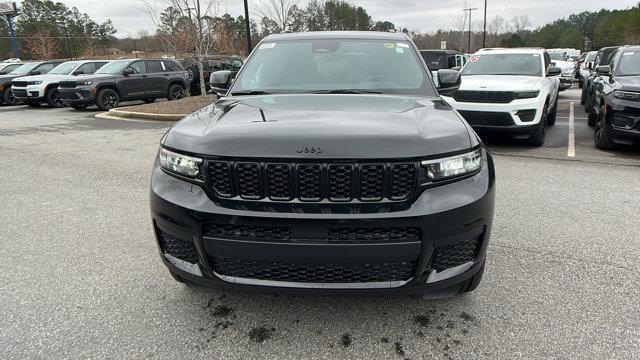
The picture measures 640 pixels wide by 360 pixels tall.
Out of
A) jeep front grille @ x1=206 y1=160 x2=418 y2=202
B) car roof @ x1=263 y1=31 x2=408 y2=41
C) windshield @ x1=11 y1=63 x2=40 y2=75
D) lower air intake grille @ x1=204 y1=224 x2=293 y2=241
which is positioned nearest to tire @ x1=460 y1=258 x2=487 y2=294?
jeep front grille @ x1=206 y1=160 x2=418 y2=202

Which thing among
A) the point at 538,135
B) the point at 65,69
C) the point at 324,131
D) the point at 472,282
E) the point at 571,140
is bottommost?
the point at 571,140

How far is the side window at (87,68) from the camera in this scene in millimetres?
17547

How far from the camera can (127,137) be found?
1006 cm

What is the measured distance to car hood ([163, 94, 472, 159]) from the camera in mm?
2244

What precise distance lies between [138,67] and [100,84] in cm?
160

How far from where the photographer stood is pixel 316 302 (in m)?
2.96

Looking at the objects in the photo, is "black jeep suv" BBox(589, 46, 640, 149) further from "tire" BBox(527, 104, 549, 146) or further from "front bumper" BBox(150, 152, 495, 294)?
"front bumper" BBox(150, 152, 495, 294)

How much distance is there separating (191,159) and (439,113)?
1.52 meters

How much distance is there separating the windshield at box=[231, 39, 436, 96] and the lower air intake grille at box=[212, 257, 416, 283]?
5.26 feet

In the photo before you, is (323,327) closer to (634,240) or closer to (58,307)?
(58,307)

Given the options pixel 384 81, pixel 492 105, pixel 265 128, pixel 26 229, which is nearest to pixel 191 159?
pixel 265 128

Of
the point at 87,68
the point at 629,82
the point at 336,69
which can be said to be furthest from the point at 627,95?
the point at 87,68

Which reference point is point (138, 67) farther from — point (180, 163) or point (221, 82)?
point (180, 163)

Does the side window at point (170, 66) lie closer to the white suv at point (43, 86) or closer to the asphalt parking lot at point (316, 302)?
the white suv at point (43, 86)
